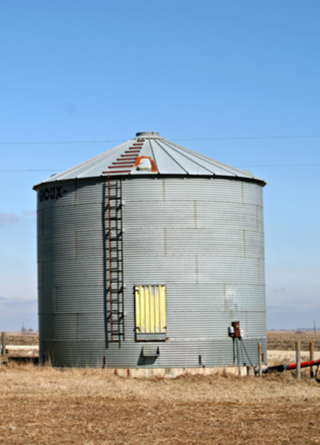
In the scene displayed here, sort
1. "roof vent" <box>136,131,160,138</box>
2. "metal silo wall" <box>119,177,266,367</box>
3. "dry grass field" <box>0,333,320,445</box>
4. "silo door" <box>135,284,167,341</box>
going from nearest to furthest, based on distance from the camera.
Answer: "dry grass field" <box>0,333,320,445</box> → "silo door" <box>135,284,167,341</box> → "metal silo wall" <box>119,177,266,367</box> → "roof vent" <box>136,131,160,138</box>

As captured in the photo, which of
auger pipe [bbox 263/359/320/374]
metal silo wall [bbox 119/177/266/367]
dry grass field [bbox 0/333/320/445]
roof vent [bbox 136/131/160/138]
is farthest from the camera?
roof vent [bbox 136/131/160/138]

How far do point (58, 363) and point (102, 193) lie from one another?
7.10 metres

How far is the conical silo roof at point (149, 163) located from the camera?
A: 1097 inches

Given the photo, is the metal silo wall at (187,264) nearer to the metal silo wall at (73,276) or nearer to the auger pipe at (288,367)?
the auger pipe at (288,367)

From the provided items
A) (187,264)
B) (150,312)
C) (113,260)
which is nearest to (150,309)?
(150,312)

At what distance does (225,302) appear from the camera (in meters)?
27.8

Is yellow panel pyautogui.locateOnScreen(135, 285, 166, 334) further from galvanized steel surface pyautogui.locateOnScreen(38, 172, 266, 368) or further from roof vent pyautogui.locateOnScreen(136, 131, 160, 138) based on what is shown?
roof vent pyautogui.locateOnScreen(136, 131, 160, 138)

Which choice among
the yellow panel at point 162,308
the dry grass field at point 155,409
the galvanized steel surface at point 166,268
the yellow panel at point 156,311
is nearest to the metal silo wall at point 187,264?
the galvanized steel surface at point 166,268

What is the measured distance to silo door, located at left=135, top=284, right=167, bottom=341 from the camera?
1057 inches

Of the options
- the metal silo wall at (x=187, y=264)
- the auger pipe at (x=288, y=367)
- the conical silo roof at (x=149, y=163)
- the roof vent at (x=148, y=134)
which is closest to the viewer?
the metal silo wall at (x=187, y=264)

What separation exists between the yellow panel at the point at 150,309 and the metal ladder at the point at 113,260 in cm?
65

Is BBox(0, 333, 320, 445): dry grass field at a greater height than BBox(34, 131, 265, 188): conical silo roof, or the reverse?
BBox(34, 131, 265, 188): conical silo roof

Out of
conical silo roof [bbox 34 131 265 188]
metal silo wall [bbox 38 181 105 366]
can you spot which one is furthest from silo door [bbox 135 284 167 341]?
conical silo roof [bbox 34 131 265 188]

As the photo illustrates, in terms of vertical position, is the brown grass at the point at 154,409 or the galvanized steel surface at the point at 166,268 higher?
the galvanized steel surface at the point at 166,268
